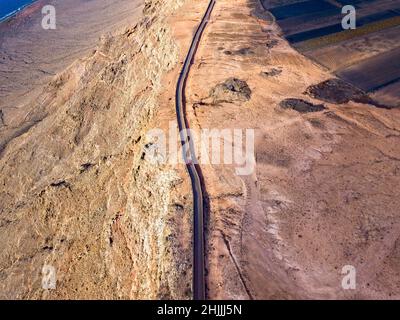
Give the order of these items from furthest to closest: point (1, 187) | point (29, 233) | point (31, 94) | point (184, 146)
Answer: point (31, 94), point (1, 187), point (29, 233), point (184, 146)

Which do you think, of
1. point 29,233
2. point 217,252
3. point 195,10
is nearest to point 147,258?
point 217,252

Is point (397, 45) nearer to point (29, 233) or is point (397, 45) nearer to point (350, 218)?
point (350, 218)

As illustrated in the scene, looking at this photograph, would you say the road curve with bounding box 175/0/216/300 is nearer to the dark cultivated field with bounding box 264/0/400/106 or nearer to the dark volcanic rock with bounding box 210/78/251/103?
the dark volcanic rock with bounding box 210/78/251/103

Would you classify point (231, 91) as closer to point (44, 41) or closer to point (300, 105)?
point (300, 105)

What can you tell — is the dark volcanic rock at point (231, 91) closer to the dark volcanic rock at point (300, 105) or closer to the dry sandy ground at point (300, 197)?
the dry sandy ground at point (300, 197)

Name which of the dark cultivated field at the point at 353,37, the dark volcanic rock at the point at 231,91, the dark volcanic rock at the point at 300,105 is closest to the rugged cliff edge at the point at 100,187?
the dark volcanic rock at the point at 231,91

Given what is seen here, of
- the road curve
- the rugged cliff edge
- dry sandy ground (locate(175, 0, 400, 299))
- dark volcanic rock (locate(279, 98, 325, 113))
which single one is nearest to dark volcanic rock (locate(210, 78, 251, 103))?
dry sandy ground (locate(175, 0, 400, 299))
